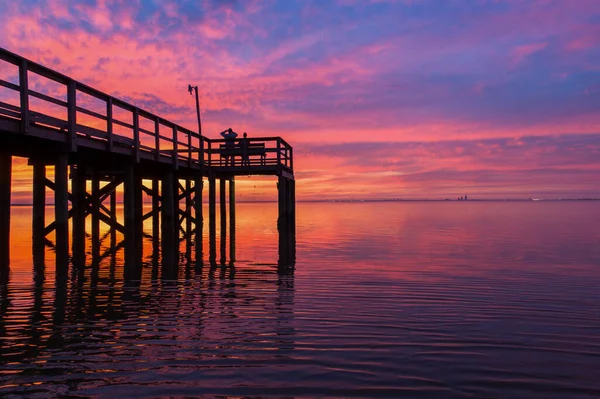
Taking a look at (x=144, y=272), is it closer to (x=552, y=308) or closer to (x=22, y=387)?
(x=22, y=387)

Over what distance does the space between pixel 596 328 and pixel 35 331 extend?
6.73m

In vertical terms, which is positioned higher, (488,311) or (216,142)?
Result: (216,142)

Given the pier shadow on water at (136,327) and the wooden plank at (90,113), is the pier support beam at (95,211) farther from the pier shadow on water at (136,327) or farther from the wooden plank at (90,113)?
the pier shadow on water at (136,327)

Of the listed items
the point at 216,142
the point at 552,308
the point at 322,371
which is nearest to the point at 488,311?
the point at 552,308

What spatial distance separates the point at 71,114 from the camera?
1130 cm

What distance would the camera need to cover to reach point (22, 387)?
392 centimetres

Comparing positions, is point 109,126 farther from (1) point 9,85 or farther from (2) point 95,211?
(2) point 95,211

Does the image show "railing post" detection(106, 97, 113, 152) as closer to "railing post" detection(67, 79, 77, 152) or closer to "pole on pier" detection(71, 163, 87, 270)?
"railing post" detection(67, 79, 77, 152)

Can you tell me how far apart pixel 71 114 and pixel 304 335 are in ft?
28.6

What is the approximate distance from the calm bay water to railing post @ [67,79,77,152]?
311 centimetres

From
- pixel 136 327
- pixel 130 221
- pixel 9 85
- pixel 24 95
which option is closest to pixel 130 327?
pixel 136 327

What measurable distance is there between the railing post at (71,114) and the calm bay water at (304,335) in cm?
311

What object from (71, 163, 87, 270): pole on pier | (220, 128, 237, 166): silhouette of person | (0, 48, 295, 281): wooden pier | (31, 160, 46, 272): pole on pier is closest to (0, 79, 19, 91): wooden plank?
(0, 48, 295, 281): wooden pier

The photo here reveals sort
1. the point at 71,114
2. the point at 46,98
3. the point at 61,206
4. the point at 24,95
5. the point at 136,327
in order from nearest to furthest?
1. the point at 136,327
2. the point at 24,95
3. the point at 46,98
4. the point at 71,114
5. the point at 61,206
